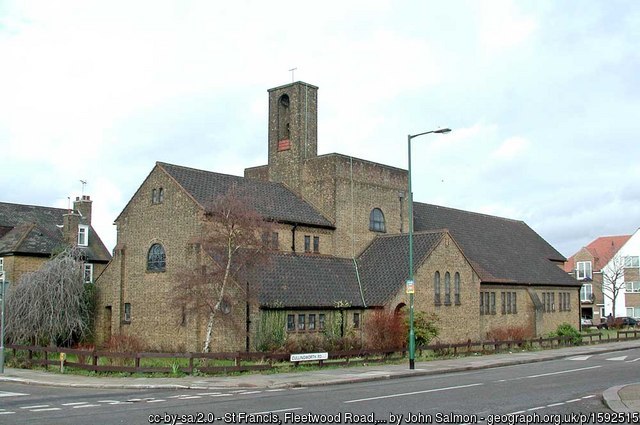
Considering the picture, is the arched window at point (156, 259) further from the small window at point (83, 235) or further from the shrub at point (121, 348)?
the small window at point (83, 235)

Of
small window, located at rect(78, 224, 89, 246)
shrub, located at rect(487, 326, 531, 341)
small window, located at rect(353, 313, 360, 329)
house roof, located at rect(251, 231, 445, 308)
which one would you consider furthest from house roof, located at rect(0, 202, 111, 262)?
shrub, located at rect(487, 326, 531, 341)

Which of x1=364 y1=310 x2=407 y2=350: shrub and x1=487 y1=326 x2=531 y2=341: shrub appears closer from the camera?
x1=364 y1=310 x2=407 y2=350: shrub

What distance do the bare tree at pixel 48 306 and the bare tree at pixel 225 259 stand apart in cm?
943

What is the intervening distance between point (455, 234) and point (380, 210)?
9260 mm

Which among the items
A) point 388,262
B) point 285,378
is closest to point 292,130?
point 388,262

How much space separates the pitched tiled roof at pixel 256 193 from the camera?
39.8m

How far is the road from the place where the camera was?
16.0m

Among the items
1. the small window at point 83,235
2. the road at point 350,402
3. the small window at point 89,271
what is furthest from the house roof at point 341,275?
the small window at point 83,235

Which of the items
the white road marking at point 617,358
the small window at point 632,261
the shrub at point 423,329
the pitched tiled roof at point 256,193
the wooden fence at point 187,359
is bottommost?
the white road marking at point 617,358

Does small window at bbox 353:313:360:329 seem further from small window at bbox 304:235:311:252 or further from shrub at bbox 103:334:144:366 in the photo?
shrub at bbox 103:334:144:366

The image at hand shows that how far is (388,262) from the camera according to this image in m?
44.0

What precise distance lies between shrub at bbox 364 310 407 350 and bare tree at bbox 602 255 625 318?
2120 inches

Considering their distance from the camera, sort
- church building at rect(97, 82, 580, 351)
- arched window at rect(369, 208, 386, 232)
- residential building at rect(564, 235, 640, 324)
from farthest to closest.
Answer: residential building at rect(564, 235, 640, 324) < arched window at rect(369, 208, 386, 232) < church building at rect(97, 82, 580, 351)

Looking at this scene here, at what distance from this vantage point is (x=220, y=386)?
2394 cm
